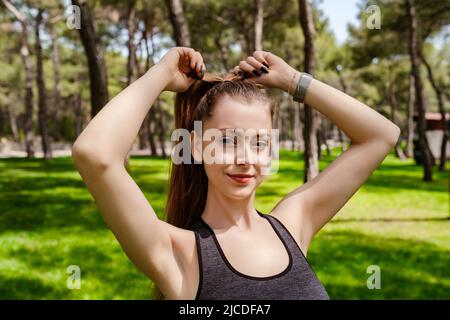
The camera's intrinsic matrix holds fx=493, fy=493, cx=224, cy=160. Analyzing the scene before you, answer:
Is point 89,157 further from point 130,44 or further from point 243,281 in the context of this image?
point 130,44

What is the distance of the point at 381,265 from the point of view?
24.5ft

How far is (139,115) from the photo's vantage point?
1642mm

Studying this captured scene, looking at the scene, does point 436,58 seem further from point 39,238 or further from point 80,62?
point 39,238

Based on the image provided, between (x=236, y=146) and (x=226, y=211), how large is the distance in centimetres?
28

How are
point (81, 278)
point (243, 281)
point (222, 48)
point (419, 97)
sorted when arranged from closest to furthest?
1. point (243, 281)
2. point (81, 278)
3. point (419, 97)
4. point (222, 48)

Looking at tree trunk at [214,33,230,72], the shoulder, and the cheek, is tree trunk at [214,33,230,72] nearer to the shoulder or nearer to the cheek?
the shoulder

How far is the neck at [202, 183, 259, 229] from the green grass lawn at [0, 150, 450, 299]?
0.88 meters

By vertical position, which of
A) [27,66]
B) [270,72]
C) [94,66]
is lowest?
[270,72]

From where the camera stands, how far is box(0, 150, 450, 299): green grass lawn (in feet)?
20.4

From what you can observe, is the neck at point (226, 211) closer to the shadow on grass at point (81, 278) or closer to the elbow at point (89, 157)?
the elbow at point (89, 157)

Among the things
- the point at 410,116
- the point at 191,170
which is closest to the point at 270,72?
the point at 191,170

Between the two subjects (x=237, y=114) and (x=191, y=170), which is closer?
(x=237, y=114)

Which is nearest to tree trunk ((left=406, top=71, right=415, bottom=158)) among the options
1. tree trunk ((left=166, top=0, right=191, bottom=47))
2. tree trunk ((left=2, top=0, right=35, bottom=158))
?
tree trunk ((left=2, top=0, right=35, bottom=158))
